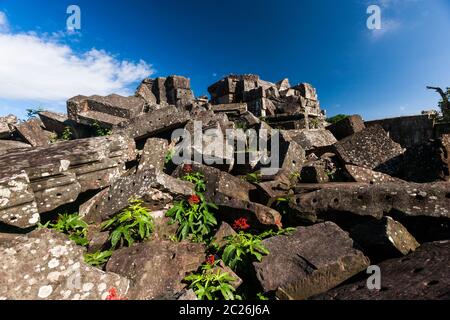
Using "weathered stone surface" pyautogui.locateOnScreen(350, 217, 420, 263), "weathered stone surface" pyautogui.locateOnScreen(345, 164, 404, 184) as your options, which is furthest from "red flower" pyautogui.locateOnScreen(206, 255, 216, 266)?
"weathered stone surface" pyautogui.locateOnScreen(345, 164, 404, 184)

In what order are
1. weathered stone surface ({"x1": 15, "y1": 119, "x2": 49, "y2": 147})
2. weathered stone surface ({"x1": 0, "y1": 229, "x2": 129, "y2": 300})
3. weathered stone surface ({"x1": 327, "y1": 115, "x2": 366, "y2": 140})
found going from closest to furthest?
weathered stone surface ({"x1": 0, "y1": 229, "x2": 129, "y2": 300})
weathered stone surface ({"x1": 327, "y1": 115, "x2": 366, "y2": 140})
weathered stone surface ({"x1": 15, "y1": 119, "x2": 49, "y2": 147})

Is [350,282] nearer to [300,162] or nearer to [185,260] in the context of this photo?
[185,260]

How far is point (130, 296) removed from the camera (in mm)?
3420

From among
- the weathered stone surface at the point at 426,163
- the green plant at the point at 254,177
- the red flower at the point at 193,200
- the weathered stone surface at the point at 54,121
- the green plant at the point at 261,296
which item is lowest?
the green plant at the point at 261,296

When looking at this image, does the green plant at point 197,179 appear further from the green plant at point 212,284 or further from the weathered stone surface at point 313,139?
the weathered stone surface at point 313,139

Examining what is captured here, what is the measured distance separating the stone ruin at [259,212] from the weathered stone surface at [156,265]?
0.05 feet

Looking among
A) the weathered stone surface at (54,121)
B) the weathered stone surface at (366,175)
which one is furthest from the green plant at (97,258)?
the weathered stone surface at (54,121)

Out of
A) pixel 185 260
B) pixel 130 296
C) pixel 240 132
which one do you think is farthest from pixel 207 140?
pixel 130 296

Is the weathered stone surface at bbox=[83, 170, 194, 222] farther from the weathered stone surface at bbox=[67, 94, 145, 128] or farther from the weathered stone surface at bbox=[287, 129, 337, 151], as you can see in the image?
the weathered stone surface at bbox=[67, 94, 145, 128]

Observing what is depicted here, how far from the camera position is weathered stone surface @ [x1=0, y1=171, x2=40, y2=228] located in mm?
4020

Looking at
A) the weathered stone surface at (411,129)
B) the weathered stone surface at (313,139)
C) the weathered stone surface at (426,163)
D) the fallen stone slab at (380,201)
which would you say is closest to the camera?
the fallen stone slab at (380,201)

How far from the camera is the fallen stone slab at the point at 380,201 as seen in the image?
395 cm

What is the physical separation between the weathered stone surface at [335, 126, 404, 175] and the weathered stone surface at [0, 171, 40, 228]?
6609mm

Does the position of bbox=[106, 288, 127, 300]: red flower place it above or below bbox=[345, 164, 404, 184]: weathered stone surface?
below
